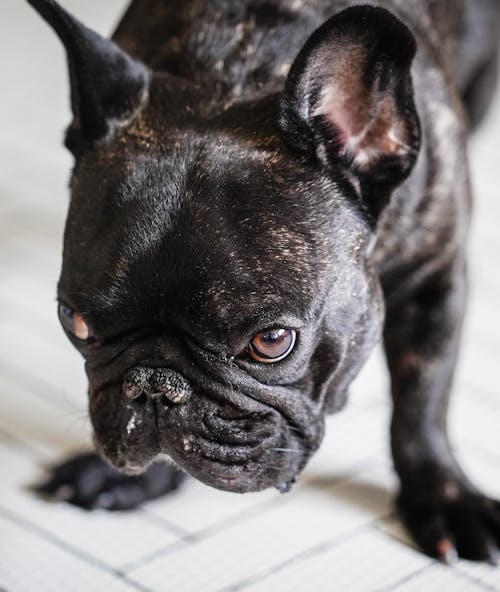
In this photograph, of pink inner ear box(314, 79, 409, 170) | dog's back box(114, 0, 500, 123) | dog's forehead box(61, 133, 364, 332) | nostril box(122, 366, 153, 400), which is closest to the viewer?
dog's forehead box(61, 133, 364, 332)

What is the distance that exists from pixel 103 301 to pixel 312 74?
56 centimetres

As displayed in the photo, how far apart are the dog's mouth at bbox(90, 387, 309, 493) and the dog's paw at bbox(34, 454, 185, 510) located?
1.71 ft

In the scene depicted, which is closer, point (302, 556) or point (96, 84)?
point (96, 84)

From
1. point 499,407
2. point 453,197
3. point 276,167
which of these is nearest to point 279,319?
point 276,167

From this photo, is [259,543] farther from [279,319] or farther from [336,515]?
[279,319]

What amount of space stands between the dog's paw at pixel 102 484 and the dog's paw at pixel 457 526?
1.94 ft

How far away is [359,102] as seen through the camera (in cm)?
203

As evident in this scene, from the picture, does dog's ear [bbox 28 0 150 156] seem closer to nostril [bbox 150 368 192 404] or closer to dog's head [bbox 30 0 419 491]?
dog's head [bbox 30 0 419 491]

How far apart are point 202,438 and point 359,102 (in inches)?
27.8

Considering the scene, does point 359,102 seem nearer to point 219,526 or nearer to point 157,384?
point 157,384

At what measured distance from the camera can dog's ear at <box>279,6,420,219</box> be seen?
186 cm

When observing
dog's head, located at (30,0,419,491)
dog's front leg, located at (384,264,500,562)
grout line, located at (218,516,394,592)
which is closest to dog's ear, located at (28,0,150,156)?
dog's head, located at (30,0,419,491)

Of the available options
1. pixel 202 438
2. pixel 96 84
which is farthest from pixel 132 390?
pixel 96 84

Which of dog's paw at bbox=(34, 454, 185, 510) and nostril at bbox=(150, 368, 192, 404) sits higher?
nostril at bbox=(150, 368, 192, 404)
